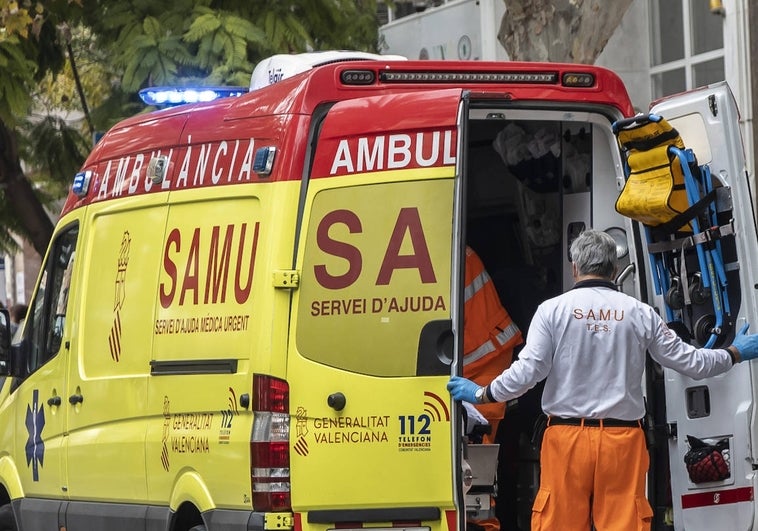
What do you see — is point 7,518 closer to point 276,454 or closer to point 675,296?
point 276,454

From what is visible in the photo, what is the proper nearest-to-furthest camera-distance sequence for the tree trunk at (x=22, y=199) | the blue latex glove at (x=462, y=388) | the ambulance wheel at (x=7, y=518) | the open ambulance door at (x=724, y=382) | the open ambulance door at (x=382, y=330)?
the blue latex glove at (x=462, y=388) → the open ambulance door at (x=382, y=330) → the open ambulance door at (x=724, y=382) → the ambulance wheel at (x=7, y=518) → the tree trunk at (x=22, y=199)

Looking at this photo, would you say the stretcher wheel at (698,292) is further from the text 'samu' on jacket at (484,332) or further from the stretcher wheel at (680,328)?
the text 'samu' on jacket at (484,332)

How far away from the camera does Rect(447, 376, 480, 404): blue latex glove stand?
5660 millimetres

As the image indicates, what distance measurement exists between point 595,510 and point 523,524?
4.37 feet

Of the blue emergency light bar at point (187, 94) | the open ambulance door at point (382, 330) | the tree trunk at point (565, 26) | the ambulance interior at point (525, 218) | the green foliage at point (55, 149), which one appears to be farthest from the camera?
the green foliage at point (55, 149)

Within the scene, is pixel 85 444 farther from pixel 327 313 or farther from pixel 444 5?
pixel 444 5

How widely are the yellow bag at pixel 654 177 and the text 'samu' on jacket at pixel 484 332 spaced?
95cm

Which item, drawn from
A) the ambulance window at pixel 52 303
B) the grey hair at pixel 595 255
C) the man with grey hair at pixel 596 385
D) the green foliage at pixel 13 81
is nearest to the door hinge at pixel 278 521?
the man with grey hair at pixel 596 385

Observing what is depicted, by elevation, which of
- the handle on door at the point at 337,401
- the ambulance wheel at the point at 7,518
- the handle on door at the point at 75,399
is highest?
the handle on door at the point at 75,399

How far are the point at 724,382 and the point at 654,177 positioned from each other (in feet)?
2.80

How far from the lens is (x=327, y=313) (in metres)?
5.90

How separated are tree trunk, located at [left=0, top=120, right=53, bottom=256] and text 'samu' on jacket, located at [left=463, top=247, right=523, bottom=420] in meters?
8.58

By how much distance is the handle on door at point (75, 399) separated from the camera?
24.3 feet

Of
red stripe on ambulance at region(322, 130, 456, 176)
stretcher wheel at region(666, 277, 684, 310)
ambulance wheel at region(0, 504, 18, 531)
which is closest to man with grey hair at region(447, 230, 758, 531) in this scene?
stretcher wheel at region(666, 277, 684, 310)
